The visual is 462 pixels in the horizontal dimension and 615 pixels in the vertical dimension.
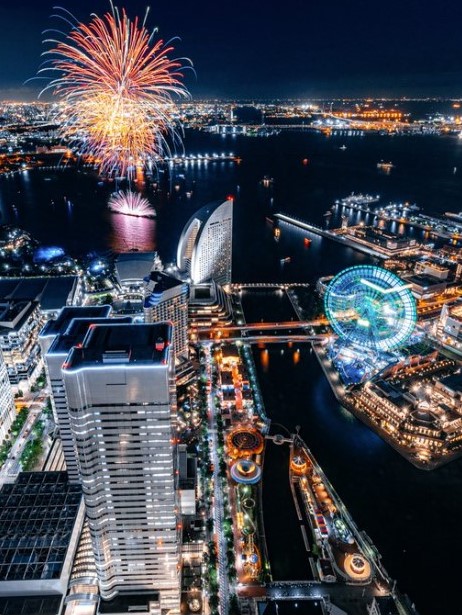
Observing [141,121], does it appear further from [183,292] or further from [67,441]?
[67,441]

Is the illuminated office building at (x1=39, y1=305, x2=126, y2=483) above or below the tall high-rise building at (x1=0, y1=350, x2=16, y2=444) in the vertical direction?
above

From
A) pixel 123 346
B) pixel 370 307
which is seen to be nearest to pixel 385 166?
pixel 370 307

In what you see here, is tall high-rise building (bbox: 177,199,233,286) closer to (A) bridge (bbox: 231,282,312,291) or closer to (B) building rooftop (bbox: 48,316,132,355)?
(A) bridge (bbox: 231,282,312,291)

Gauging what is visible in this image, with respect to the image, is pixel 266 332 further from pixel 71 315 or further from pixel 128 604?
pixel 128 604

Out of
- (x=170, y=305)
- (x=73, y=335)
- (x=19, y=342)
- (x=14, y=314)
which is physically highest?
(x=73, y=335)

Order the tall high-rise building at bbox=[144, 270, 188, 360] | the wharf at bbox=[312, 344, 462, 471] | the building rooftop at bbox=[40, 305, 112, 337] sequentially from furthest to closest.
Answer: the tall high-rise building at bbox=[144, 270, 188, 360] < the wharf at bbox=[312, 344, 462, 471] < the building rooftop at bbox=[40, 305, 112, 337]

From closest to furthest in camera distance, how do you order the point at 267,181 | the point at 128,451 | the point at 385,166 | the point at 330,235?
the point at 128,451
the point at 330,235
the point at 267,181
the point at 385,166

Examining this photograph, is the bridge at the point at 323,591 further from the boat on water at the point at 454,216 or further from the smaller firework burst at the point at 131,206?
the boat on water at the point at 454,216

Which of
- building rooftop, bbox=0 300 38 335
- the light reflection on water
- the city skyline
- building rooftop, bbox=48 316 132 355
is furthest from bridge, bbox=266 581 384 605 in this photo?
the light reflection on water
